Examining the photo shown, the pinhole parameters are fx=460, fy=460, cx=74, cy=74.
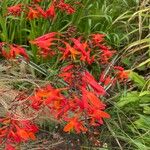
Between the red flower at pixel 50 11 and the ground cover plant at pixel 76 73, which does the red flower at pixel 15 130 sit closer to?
the ground cover plant at pixel 76 73

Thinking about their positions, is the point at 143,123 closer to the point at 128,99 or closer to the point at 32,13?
the point at 128,99

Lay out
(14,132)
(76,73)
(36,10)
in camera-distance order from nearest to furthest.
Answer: (76,73) < (14,132) < (36,10)

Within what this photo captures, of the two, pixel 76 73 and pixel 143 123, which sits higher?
pixel 76 73

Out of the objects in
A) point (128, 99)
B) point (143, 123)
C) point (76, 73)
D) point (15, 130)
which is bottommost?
point (143, 123)

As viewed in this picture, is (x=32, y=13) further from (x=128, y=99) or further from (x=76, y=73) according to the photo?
(x=76, y=73)

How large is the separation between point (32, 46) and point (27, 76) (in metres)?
0.32

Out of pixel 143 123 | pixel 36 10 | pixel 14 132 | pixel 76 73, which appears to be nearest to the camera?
pixel 76 73

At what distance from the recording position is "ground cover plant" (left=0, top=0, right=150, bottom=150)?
2682 millimetres

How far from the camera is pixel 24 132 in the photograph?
8.50ft

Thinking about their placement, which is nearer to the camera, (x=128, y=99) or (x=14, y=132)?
(x=14, y=132)

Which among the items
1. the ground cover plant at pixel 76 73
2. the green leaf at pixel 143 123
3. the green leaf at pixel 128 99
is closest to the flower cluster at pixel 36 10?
the ground cover plant at pixel 76 73

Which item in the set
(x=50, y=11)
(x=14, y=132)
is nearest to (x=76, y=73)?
(x=14, y=132)

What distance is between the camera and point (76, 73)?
2510 millimetres

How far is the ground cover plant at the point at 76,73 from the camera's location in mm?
2682
